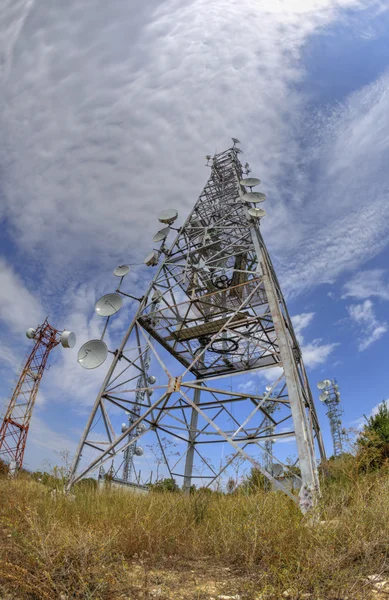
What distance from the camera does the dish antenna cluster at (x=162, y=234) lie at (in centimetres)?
1169

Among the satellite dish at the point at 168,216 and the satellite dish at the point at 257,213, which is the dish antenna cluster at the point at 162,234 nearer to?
the satellite dish at the point at 168,216

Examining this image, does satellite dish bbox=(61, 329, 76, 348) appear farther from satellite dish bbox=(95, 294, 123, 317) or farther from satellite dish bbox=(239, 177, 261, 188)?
satellite dish bbox=(239, 177, 261, 188)

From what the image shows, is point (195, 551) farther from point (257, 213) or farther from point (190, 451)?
point (257, 213)

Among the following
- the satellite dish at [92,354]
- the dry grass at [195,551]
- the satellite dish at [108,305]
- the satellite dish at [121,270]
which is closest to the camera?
the dry grass at [195,551]

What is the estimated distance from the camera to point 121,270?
37.1 ft

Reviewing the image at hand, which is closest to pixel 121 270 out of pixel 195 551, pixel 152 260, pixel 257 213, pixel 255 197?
pixel 152 260

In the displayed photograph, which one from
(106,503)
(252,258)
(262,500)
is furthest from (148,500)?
(252,258)

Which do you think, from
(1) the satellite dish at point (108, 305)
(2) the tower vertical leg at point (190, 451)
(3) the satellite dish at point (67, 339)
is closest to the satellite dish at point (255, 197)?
(1) the satellite dish at point (108, 305)

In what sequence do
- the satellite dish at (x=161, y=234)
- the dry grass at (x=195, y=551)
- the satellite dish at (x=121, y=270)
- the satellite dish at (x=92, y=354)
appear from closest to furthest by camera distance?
1. the dry grass at (x=195, y=551)
2. the satellite dish at (x=92, y=354)
3. the satellite dish at (x=121, y=270)
4. the satellite dish at (x=161, y=234)

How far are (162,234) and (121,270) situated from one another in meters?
2.07

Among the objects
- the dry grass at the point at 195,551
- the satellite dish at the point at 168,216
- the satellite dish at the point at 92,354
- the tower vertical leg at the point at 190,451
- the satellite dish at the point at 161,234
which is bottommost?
the dry grass at the point at 195,551

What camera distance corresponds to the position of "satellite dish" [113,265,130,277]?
1116 cm

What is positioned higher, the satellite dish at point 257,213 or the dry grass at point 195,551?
the satellite dish at point 257,213

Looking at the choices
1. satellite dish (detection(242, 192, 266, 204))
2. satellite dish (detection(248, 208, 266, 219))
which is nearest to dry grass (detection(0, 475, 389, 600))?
satellite dish (detection(248, 208, 266, 219))
